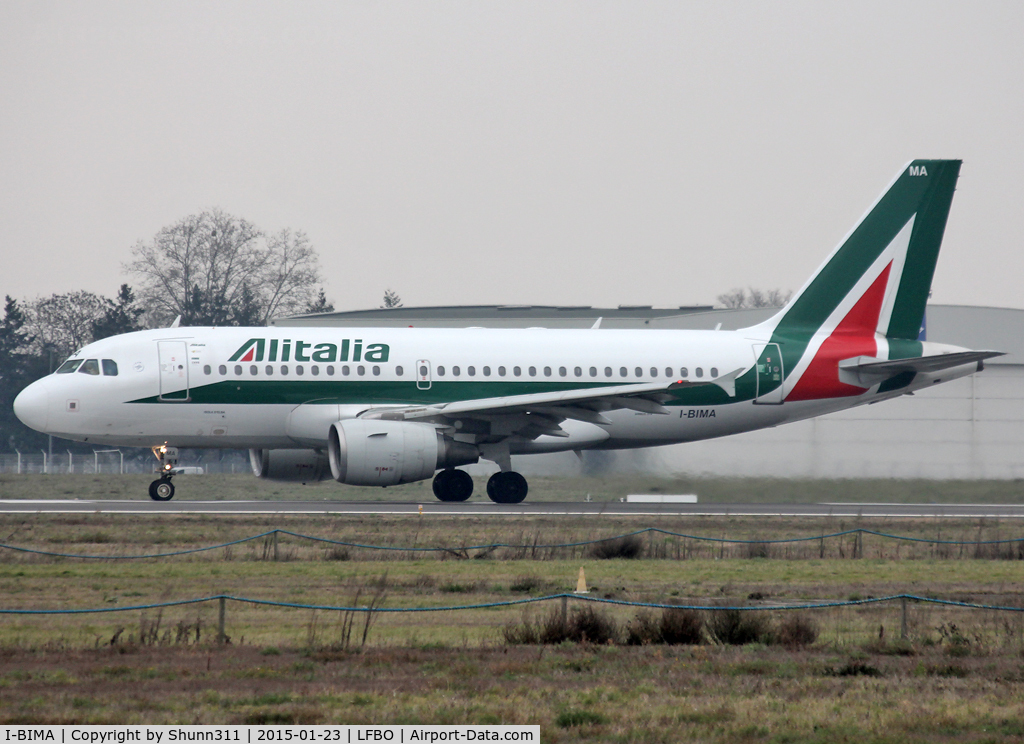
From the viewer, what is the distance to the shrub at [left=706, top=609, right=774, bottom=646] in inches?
499

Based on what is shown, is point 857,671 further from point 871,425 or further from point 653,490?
point 871,425

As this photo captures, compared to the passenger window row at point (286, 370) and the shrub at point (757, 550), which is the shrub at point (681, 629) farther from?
the passenger window row at point (286, 370)

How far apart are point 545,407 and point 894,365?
1002cm

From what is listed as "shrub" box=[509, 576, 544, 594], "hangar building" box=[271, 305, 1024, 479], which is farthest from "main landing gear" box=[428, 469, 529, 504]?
"shrub" box=[509, 576, 544, 594]

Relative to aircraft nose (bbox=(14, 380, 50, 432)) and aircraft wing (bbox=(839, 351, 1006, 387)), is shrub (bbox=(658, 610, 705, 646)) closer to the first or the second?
aircraft nose (bbox=(14, 380, 50, 432))

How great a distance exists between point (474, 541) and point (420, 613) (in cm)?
735

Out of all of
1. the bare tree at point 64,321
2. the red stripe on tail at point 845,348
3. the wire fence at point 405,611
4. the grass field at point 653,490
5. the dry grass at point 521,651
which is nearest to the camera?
the dry grass at point 521,651

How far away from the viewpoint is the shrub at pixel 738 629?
12.7m

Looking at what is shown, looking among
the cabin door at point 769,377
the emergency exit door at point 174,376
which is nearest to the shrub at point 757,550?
the cabin door at point 769,377

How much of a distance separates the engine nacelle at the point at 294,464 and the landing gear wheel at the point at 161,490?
2410mm

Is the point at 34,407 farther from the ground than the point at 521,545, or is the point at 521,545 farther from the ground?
the point at 34,407

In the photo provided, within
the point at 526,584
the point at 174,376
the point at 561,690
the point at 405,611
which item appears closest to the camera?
the point at 561,690

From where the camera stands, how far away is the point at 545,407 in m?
29.2

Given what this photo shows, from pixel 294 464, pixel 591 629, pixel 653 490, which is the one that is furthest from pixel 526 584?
pixel 653 490
